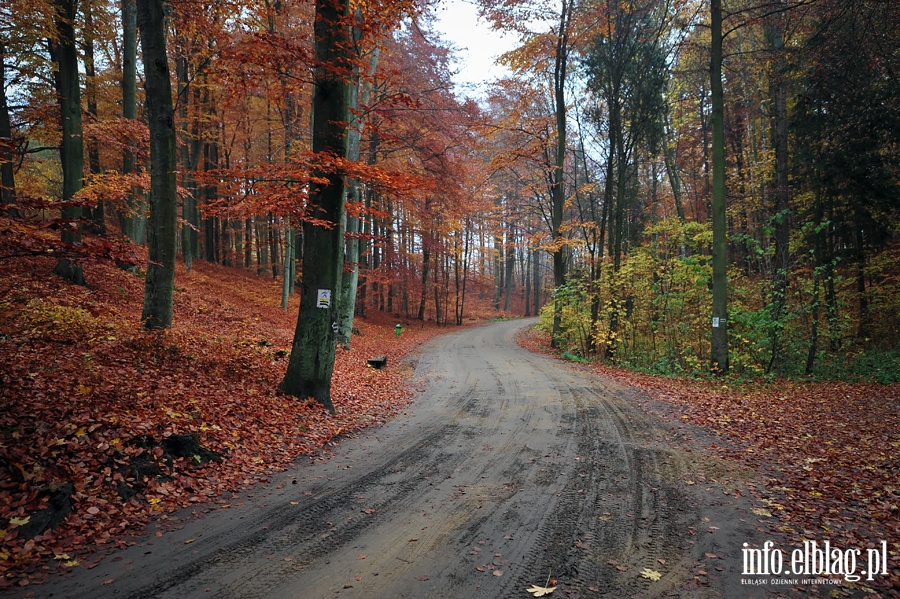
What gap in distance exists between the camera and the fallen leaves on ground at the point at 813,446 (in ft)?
13.1

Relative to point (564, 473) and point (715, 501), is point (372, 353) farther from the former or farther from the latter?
point (715, 501)

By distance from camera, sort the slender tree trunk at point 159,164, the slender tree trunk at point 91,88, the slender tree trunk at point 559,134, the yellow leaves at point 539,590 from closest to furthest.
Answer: the yellow leaves at point 539,590 < the slender tree trunk at point 159,164 < the slender tree trunk at point 91,88 < the slender tree trunk at point 559,134

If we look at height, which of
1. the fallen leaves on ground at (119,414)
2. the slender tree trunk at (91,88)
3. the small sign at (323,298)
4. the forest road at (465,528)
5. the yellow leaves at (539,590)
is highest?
the slender tree trunk at (91,88)

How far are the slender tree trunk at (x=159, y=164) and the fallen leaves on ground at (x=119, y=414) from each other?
2.62 feet

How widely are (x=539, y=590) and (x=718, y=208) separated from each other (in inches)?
458

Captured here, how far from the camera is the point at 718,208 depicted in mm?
11516

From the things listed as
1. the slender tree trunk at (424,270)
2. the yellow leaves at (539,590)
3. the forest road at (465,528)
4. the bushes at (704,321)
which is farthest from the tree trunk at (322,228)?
the slender tree trunk at (424,270)

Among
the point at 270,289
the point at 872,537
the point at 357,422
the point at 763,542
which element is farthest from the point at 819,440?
the point at 270,289

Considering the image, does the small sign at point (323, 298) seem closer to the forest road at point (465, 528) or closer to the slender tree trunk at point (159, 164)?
the forest road at point (465, 528)

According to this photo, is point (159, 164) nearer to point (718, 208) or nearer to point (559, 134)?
point (718, 208)

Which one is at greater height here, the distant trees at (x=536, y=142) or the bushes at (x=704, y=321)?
the distant trees at (x=536, y=142)

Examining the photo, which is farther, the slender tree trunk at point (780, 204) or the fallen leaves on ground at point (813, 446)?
the slender tree trunk at point (780, 204)

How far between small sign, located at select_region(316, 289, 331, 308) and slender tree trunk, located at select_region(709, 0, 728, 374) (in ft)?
33.2

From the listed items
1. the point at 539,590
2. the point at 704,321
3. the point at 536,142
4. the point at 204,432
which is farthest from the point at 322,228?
the point at 536,142
